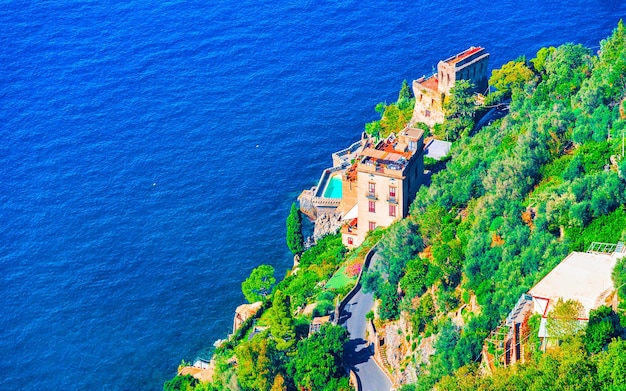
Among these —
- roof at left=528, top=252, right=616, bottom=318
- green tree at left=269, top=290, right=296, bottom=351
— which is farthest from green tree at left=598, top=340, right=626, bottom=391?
green tree at left=269, top=290, right=296, bottom=351

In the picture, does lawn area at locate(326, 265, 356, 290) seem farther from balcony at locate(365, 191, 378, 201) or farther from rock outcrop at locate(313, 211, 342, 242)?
rock outcrop at locate(313, 211, 342, 242)

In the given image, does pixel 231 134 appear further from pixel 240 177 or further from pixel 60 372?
pixel 60 372

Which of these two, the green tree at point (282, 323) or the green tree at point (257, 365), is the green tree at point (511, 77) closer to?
the green tree at point (282, 323)

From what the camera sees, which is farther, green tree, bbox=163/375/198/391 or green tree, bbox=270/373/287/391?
green tree, bbox=163/375/198/391

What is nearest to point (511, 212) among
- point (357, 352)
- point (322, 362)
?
point (357, 352)

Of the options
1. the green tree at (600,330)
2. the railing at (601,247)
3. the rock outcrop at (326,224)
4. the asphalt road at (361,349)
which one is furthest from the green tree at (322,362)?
the rock outcrop at (326,224)

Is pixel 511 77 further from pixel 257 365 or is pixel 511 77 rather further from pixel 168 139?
pixel 257 365

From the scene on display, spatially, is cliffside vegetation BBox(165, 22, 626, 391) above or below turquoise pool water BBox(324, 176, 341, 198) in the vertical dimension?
below
